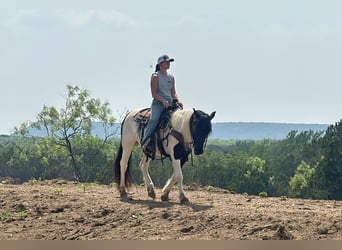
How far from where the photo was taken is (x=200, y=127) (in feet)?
41.1

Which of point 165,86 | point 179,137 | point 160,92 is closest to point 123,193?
point 179,137

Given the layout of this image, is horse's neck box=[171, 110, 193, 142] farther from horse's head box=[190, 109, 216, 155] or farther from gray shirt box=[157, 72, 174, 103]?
gray shirt box=[157, 72, 174, 103]

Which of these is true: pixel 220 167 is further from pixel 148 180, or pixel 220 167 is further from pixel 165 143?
pixel 165 143

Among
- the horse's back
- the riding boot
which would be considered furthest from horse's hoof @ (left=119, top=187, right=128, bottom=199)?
the riding boot

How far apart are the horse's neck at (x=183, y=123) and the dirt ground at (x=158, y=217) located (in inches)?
51.1

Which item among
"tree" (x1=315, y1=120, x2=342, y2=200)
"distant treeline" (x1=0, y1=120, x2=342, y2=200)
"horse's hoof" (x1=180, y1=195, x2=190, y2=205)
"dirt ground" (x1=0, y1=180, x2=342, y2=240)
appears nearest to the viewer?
"dirt ground" (x1=0, y1=180, x2=342, y2=240)

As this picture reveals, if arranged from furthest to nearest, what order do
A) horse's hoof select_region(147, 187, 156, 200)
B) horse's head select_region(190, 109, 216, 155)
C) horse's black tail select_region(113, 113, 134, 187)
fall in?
1. horse's black tail select_region(113, 113, 134, 187)
2. horse's hoof select_region(147, 187, 156, 200)
3. horse's head select_region(190, 109, 216, 155)

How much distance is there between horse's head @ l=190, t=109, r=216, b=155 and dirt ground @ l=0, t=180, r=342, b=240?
3.63ft

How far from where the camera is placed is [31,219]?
39.8ft

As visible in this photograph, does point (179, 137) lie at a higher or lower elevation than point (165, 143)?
higher

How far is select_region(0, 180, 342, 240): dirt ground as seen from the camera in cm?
973

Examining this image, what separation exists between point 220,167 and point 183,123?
44.0 meters

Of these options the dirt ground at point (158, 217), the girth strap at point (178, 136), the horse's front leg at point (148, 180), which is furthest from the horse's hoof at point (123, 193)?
the girth strap at point (178, 136)

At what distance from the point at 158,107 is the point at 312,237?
5.02 metres
